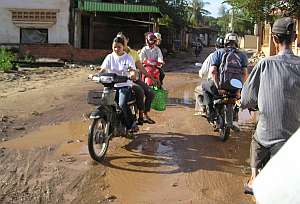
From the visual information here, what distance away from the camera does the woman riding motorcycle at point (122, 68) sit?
274 inches

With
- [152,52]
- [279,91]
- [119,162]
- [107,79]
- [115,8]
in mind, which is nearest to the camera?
[279,91]

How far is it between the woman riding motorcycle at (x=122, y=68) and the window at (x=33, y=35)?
19.7 m

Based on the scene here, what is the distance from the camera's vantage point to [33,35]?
84.9 ft

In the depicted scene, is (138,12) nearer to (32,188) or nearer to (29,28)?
(29,28)

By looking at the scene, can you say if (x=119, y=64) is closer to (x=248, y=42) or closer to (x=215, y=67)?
(x=215, y=67)

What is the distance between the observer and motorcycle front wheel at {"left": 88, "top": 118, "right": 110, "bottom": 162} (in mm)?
6148

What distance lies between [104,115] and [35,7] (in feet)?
68.1

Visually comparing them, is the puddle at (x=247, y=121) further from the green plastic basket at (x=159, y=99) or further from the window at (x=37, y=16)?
the window at (x=37, y=16)

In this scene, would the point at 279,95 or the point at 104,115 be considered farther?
the point at 104,115

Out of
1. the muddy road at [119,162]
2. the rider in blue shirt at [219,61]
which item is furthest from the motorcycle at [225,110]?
the muddy road at [119,162]

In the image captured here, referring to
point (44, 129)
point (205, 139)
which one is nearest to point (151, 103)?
point (205, 139)

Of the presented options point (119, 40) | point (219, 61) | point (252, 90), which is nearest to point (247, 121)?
point (219, 61)

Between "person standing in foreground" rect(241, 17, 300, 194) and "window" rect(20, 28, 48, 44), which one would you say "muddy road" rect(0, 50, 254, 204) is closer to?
"person standing in foreground" rect(241, 17, 300, 194)

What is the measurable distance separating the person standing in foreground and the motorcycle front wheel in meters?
2.91
